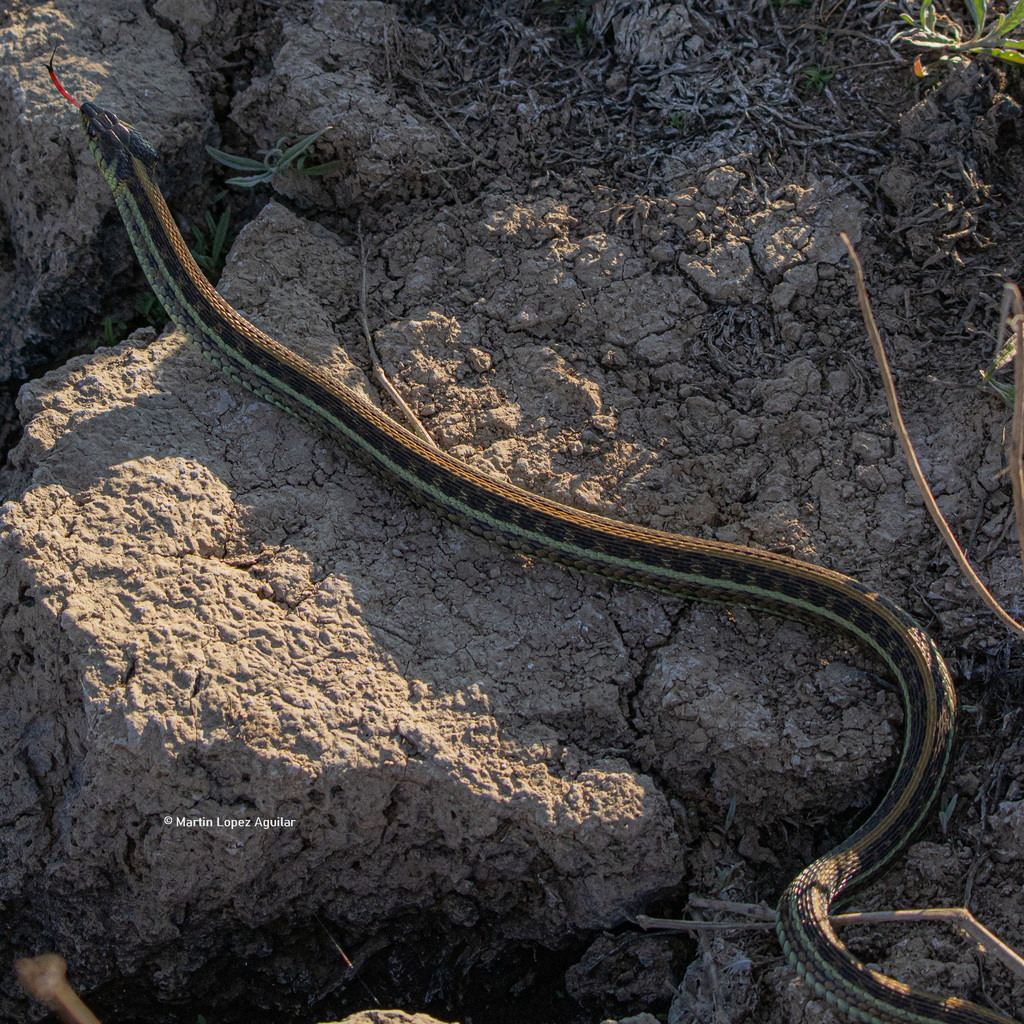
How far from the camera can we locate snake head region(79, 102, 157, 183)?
160 inches

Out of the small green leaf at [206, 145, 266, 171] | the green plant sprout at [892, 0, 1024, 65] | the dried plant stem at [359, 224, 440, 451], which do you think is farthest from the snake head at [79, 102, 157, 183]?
the green plant sprout at [892, 0, 1024, 65]

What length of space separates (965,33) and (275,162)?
3.65m

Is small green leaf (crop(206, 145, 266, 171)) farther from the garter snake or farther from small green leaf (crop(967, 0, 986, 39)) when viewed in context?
small green leaf (crop(967, 0, 986, 39))

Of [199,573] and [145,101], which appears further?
[145,101]

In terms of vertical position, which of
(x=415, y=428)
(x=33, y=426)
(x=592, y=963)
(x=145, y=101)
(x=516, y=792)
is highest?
(x=145, y=101)

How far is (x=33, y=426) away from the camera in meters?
3.60

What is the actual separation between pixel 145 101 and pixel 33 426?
205cm

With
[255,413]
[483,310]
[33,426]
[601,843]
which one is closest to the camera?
[601,843]

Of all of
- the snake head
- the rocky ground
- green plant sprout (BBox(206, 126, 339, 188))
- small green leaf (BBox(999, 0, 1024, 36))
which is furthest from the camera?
green plant sprout (BBox(206, 126, 339, 188))

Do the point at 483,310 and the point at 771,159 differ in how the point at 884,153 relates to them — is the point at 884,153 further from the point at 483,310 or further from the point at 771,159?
the point at 483,310

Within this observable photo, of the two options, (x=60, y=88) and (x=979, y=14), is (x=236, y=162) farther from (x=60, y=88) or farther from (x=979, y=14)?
(x=979, y=14)

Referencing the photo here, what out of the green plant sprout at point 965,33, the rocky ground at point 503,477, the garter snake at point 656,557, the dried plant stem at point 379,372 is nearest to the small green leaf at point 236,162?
the rocky ground at point 503,477

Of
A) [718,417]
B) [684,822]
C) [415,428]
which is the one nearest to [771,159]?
[718,417]

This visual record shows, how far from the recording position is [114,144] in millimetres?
4066
